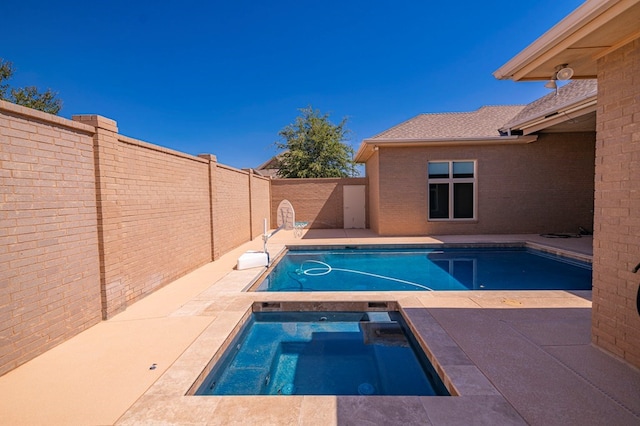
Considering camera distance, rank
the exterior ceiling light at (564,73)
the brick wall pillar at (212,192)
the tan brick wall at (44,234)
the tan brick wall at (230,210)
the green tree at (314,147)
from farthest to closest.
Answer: the green tree at (314,147), the tan brick wall at (230,210), the brick wall pillar at (212,192), the exterior ceiling light at (564,73), the tan brick wall at (44,234)

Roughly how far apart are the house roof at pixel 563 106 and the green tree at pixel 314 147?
11.4 metres

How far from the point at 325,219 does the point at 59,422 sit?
12.7 m

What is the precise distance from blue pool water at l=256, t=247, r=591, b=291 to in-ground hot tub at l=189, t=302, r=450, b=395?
6.02 ft

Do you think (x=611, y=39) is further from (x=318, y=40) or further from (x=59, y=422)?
(x=318, y=40)

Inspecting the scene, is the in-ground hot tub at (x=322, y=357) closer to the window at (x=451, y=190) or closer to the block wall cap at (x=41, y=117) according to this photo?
the block wall cap at (x=41, y=117)

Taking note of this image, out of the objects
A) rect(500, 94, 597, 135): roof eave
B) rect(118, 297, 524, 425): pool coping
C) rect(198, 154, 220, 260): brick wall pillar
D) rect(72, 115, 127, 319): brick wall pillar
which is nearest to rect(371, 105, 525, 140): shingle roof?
rect(500, 94, 597, 135): roof eave

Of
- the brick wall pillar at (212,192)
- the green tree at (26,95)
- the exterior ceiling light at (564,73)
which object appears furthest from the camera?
the green tree at (26,95)

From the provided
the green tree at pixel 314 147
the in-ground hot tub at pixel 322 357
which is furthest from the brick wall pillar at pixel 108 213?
the green tree at pixel 314 147

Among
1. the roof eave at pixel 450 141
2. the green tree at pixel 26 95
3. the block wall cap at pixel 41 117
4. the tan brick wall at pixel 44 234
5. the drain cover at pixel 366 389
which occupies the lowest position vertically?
the drain cover at pixel 366 389

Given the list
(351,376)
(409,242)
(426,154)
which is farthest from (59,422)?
(426,154)

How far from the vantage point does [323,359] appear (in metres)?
3.65

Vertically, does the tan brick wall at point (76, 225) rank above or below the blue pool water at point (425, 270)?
above

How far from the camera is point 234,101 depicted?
2259 centimetres

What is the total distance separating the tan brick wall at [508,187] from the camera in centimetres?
1119
